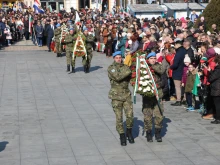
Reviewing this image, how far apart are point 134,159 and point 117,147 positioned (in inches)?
33.1

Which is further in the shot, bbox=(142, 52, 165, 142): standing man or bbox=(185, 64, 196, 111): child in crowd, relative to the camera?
bbox=(185, 64, 196, 111): child in crowd

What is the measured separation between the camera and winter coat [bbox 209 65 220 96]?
12703 millimetres

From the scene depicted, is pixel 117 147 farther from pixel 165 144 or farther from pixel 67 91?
pixel 67 91

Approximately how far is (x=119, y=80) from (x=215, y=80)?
2.73 meters

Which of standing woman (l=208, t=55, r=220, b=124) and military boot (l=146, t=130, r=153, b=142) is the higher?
standing woman (l=208, t=55, r=220, b=124)

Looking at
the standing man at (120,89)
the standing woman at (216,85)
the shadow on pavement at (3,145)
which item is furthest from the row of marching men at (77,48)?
→ the standing man at (120,89)

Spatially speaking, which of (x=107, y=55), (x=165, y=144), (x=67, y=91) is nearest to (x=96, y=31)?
(x=107, y=55)

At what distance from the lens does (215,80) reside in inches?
504

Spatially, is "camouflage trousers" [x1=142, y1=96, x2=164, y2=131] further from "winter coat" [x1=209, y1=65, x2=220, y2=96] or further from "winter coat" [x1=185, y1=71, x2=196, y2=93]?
"winter coat" [x1=185, y1=71, x2=196, y2=93]

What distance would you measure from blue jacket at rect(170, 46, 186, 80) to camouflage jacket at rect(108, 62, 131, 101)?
426 cm

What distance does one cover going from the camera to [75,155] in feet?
34.7

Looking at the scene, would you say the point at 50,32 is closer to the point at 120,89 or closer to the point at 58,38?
the point at 58,38

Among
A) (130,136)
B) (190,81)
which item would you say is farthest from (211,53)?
(130,136)

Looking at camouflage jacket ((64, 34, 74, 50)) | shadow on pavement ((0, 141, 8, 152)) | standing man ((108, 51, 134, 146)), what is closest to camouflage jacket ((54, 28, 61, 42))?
camouflage jacket ((64, 34, 74, 50))
